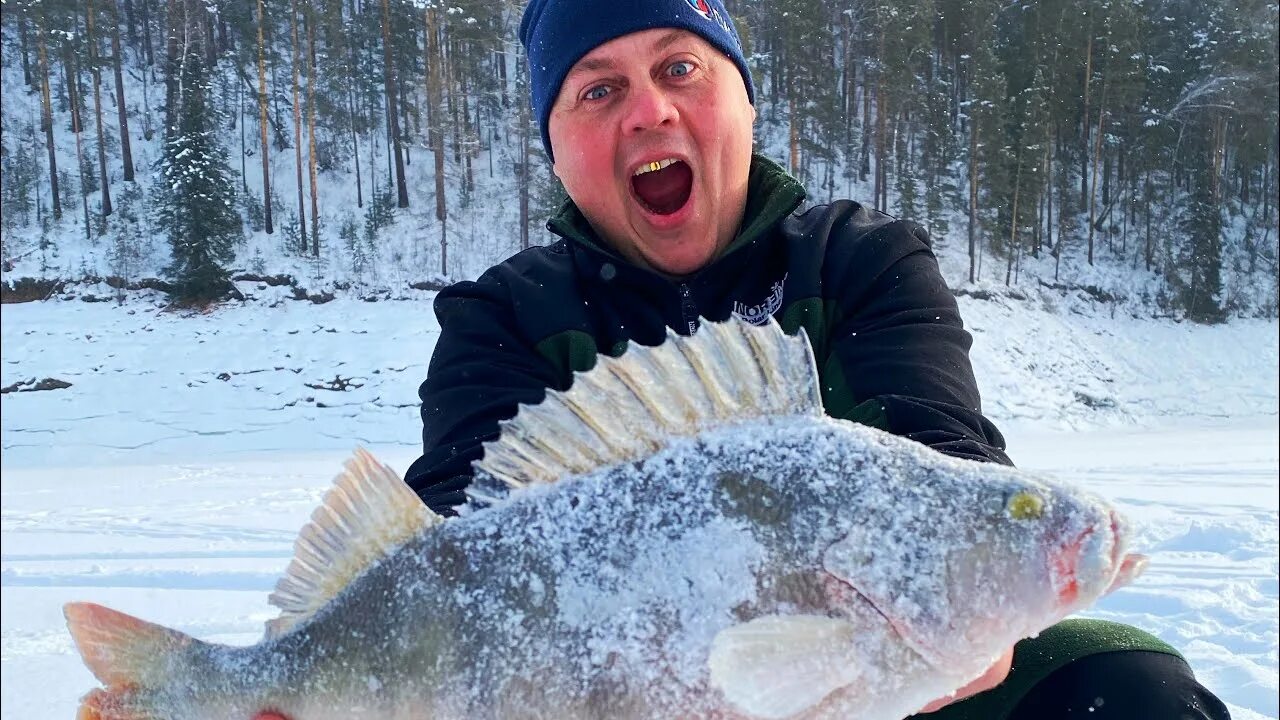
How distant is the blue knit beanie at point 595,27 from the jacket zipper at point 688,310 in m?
0.78

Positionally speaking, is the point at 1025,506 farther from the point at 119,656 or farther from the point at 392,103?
the point at 392,103

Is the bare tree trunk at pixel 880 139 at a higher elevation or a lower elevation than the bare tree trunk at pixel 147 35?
lower

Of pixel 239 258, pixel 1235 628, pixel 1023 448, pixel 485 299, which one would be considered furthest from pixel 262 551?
pixel 239 258

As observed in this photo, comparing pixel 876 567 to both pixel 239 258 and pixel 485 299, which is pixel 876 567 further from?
pixel 239 258

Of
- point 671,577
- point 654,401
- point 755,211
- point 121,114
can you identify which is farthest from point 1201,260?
point 121,114

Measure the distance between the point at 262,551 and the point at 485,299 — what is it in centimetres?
467

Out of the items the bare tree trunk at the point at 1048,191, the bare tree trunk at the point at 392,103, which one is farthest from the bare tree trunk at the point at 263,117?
the bare tree trunk at the point at 1048,191

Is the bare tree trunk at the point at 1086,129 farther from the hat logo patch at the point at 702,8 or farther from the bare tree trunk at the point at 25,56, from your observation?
the bare tree trunk at the point at 25,56

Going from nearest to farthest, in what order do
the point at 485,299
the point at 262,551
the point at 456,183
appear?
the point at 485,299
the point at 262,551
the point at 456,183

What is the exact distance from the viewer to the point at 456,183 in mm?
27938

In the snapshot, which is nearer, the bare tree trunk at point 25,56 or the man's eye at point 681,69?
the man's eye at point 681,69

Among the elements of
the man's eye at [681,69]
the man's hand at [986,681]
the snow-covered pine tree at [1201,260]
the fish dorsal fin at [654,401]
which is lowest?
the snow-covered pine tree at [1201,260]

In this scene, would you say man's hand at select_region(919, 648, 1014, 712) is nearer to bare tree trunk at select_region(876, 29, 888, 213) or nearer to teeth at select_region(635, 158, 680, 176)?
teeth at select_region(635, 158, 680, 176)

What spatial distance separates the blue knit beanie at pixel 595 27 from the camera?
2701mm
